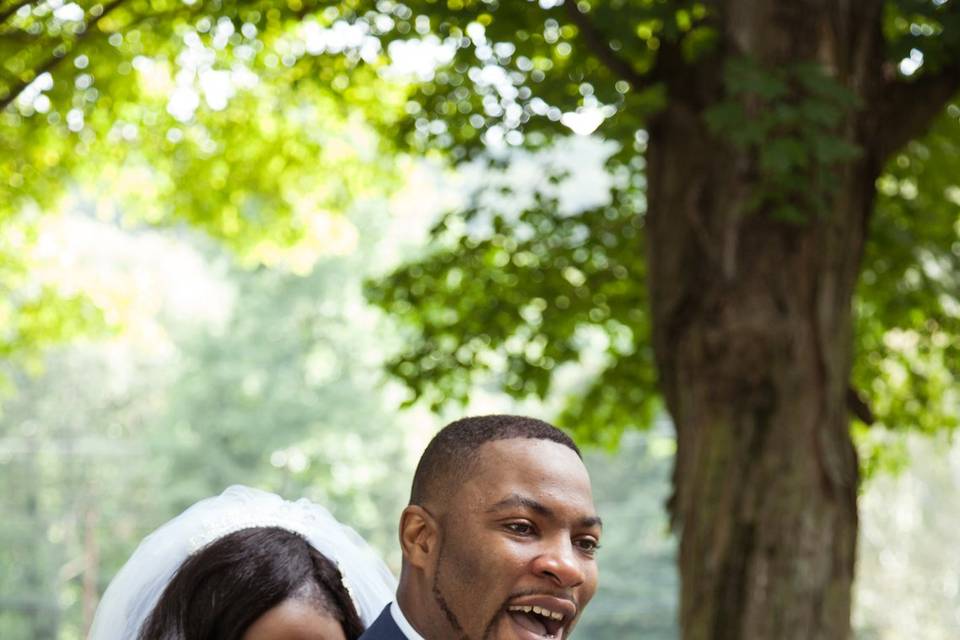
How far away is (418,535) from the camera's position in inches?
88.0

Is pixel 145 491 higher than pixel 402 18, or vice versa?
pixel 145 491

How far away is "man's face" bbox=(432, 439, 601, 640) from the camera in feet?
6.89

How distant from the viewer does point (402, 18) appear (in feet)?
23.6

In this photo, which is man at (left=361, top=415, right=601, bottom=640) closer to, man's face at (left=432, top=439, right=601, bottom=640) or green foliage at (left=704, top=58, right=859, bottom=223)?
man's face at (left=432, top=439, right=601, bottom=640)

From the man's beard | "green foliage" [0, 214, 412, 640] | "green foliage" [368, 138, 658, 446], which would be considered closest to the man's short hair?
the man's beard

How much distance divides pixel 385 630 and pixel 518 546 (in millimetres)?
273

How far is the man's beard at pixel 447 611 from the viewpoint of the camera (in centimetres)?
211

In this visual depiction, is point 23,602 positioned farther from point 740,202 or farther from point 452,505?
point 452,505

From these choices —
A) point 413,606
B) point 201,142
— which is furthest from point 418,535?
point 201,142

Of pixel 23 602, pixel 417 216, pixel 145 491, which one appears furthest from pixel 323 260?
pixel 23 602

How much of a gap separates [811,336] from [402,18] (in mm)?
2531

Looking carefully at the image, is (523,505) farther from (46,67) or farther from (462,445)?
(46,67)

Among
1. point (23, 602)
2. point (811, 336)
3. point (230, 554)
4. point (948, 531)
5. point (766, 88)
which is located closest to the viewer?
point (230, 554)

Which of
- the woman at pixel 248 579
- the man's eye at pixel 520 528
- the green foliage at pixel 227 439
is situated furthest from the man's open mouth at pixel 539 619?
the green foliage at pixel 227 439
